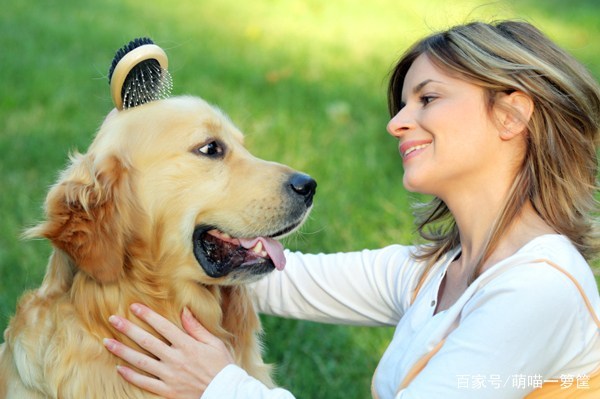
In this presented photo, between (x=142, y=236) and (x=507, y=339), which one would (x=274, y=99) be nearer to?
(x=142, y=236)

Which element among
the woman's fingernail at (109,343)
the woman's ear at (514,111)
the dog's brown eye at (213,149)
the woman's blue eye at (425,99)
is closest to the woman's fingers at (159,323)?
the woman's fingernail at (109,343)

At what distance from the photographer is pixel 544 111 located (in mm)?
2623

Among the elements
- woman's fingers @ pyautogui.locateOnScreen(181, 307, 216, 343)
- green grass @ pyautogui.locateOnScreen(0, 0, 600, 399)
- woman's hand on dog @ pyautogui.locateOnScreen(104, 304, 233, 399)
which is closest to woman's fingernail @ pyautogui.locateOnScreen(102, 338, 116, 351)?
woman's hand on dog @ pyautogui.locateOnScreen(104, 304, 233, 399)

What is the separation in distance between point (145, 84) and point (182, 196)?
0.40m

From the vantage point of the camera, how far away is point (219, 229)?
2.73 metres

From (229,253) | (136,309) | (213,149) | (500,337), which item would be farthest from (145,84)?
(500,337)

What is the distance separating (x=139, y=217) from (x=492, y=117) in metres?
1.18

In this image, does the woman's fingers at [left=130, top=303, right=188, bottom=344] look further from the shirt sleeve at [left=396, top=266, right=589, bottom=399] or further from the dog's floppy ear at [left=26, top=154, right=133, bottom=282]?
the shirt sleeve at [left=396, top=266, right=589, bottom=399]

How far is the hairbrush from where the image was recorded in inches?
102

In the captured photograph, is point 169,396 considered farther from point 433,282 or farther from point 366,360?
point 366,360

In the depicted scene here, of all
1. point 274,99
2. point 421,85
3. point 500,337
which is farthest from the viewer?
point 274,99

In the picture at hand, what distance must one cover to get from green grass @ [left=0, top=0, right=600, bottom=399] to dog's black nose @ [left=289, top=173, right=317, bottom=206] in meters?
0.81

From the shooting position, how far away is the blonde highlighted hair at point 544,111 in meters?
2.60

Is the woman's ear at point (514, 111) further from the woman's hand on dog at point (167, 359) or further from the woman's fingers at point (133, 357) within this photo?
the woman's fingers at point (133, 357)
